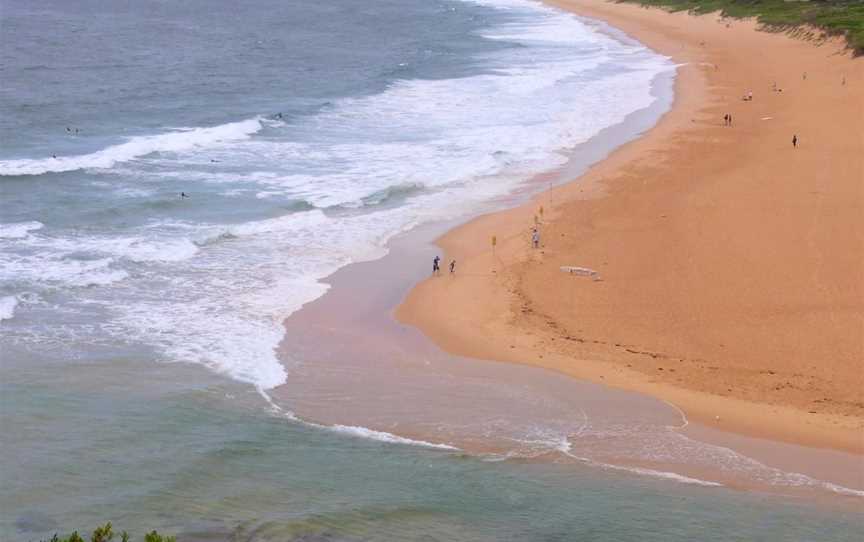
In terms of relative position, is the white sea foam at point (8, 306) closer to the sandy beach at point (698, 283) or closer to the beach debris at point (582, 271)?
the sandy beach at point (698, 283)

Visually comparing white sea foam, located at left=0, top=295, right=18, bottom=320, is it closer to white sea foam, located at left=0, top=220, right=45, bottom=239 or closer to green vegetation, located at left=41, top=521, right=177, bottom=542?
white sea foam, located at left=0, top=220, right=45, bottom=239

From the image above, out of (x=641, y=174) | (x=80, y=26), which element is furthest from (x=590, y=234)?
(x=80, y=26)

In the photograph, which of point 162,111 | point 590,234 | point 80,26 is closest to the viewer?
point 590,234

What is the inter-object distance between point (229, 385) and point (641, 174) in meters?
20.5

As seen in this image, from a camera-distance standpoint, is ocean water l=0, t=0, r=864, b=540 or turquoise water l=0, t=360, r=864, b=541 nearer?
turquoise water l=0, t=360, r=864, b=541

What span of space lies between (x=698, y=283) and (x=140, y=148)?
2478 centimetres

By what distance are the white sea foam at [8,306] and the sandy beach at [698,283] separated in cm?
896

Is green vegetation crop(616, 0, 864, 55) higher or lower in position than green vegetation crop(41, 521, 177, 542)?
higher

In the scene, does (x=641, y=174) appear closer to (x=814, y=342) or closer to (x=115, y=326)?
(x=814, y=342)

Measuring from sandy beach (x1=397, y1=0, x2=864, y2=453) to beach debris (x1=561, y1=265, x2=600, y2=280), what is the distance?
182 millimetres

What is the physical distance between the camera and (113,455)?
1886 centimetres

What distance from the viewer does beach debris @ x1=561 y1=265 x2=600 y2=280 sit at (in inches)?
1083

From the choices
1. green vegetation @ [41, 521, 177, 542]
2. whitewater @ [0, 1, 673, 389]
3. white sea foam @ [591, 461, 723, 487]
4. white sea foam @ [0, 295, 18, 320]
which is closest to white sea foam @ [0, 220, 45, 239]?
whitewater @ [0, 1, 673, 389]

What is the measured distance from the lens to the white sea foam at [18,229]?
31.4 meters
